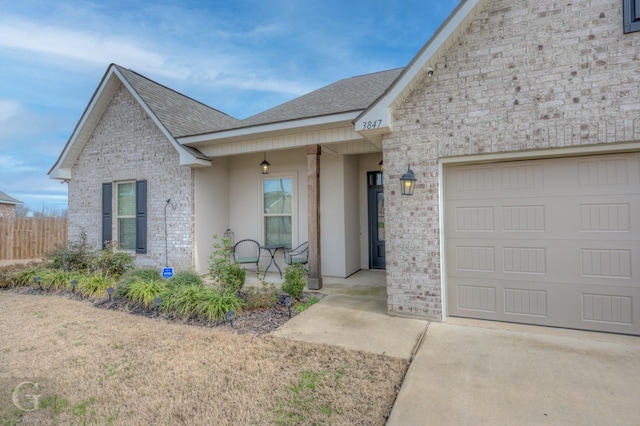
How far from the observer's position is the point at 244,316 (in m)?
4.89

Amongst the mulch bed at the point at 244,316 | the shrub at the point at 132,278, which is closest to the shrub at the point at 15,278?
the mulch bed at the point at 244,316

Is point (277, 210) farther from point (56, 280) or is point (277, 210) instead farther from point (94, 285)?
point (56, 280)

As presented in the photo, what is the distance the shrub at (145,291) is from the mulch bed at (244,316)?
0.09 m

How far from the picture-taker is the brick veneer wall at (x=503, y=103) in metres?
3.71

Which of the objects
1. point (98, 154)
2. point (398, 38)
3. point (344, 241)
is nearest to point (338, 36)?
point (398, 38)

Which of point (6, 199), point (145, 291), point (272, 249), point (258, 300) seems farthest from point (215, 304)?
point (6, 199)

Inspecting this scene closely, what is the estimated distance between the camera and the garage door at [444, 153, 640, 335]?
3875mm

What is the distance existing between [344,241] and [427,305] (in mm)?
3249

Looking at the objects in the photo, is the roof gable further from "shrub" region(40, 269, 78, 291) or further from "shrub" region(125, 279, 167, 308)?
"shrub" region(40, 269, 78, 291)

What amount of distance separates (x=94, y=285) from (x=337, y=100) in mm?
6276

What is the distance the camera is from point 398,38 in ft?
39.6

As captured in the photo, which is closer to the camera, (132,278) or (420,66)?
(420,66)

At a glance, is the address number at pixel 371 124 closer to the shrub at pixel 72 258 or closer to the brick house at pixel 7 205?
the shrub at pixel 72 258

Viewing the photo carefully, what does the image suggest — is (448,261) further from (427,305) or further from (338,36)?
(338,36)
